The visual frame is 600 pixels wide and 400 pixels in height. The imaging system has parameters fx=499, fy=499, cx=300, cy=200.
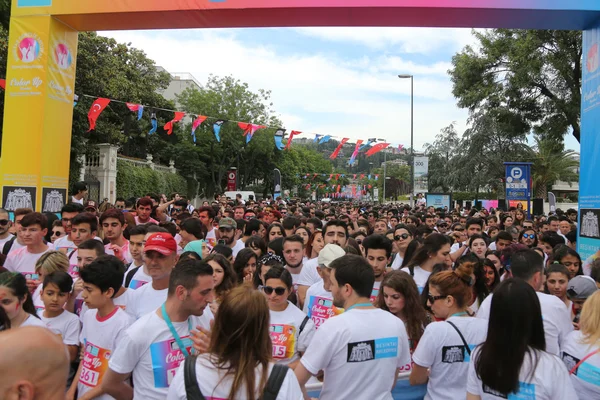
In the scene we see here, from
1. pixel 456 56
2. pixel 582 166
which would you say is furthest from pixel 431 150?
pixel 582 166

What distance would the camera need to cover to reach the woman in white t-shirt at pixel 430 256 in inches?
216

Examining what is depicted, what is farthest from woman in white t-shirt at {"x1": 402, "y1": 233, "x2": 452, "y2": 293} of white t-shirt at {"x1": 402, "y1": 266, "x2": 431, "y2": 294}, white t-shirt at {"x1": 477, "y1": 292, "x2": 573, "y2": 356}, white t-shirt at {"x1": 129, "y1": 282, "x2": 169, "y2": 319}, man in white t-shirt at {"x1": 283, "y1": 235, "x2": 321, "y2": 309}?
white t-shirt at {"x1": 129, "y1": 282, "x2": 169, "y2": 319}

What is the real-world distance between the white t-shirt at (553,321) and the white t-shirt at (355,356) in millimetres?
988

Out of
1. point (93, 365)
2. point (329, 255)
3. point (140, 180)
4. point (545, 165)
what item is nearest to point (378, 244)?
point (329, 255)

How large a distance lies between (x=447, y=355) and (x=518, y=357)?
2.55ft

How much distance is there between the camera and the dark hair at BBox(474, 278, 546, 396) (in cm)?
249

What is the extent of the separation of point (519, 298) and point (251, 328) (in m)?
1.36

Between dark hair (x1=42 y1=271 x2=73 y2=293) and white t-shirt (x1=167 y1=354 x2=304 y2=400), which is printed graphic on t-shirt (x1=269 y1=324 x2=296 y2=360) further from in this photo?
dark hair (x1=42 y1=271 x2=73 y2=293)

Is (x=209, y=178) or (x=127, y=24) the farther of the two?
(x=209, y=178)

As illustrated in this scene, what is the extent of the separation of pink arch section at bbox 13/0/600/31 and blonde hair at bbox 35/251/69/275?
22.0ft

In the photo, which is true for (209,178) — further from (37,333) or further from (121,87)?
(37,333)

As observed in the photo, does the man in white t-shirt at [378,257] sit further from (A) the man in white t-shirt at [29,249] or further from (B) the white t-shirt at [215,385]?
(A) the man in white t-shirt at [29,249]

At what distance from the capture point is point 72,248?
19.9ft

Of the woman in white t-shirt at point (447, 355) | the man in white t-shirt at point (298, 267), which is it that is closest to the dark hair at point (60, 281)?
the man in white t-shirt at point (298, 267)
